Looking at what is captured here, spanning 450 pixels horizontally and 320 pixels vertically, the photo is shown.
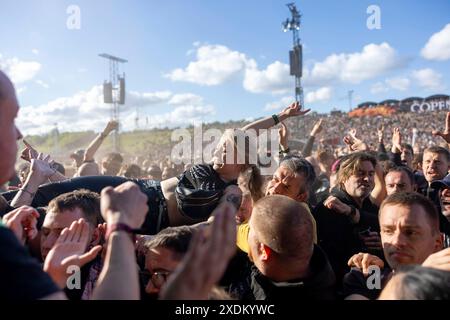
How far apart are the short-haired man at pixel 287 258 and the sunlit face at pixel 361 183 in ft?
4.97

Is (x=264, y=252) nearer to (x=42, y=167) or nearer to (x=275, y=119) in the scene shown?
(x=275, y=119)

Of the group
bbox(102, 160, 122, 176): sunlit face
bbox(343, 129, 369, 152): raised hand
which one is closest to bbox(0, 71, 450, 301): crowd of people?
bbox(343, 129, 369, 152): raised hand

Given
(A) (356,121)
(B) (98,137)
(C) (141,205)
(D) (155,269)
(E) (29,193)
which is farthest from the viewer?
(A) (356,121)

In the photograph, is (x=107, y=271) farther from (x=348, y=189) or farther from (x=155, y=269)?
(x=348, y=189)

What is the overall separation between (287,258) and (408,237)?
69 cm

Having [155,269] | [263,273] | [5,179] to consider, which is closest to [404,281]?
[263,273]

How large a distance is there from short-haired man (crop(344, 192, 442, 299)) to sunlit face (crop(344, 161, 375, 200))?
112cm

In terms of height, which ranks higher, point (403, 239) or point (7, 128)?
point (7, 128)

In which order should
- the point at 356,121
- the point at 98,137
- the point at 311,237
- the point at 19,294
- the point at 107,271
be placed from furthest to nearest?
the point at 356,121
the point at 98,137
the point at 311,237
the point at 107,271
the point at 19,294

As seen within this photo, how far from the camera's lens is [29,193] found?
312 cm

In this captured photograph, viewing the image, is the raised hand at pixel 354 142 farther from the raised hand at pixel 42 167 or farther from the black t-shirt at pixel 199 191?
the raised hand at pixel 42 167

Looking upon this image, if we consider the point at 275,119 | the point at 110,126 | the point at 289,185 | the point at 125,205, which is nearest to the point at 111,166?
the point at 110,126

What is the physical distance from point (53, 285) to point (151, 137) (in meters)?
60.6

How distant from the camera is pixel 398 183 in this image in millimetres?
3395
